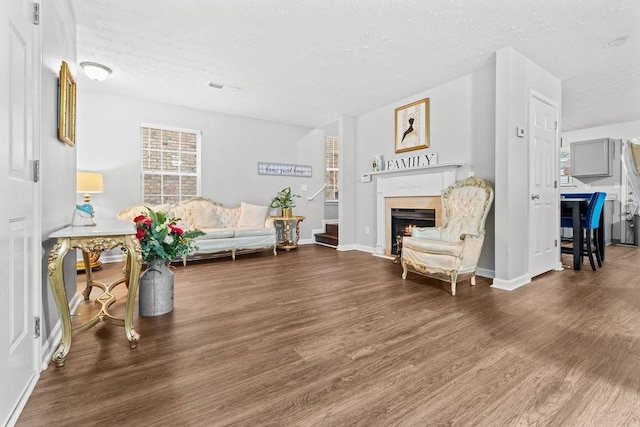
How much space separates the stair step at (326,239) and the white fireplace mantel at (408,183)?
1.12m

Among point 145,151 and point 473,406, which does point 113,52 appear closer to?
point 145,151

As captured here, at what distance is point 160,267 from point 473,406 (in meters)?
2.25

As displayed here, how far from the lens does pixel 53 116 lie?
196 centimetres

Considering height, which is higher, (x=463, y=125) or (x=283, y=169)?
(x=463, y=125)

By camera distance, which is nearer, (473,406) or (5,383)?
(5,383)

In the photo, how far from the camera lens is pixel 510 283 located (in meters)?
3.00

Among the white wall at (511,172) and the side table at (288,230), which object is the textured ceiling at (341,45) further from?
the side table at (288,230)

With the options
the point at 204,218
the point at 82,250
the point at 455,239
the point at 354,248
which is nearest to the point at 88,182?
the point at 204,218

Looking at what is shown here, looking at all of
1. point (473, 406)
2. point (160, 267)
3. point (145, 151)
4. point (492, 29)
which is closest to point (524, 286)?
point (473, 406)

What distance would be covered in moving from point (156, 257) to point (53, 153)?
96 centimetres

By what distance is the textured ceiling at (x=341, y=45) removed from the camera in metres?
2.47

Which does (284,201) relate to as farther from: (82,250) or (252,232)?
(82,250)

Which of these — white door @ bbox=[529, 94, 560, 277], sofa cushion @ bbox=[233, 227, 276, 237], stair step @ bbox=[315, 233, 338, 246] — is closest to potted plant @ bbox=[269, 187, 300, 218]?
sofa cushion @ bbox=[233, 227, 276, 237]

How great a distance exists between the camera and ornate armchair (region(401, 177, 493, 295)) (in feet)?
9.58
